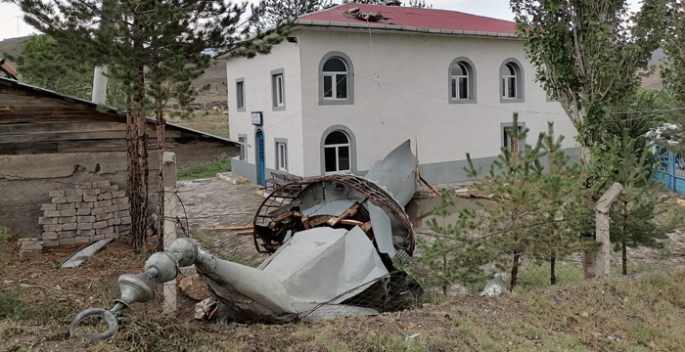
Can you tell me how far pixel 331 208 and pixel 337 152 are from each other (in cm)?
773

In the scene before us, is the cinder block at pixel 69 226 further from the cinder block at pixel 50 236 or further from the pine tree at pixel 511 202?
the pine tree at pixel 511 202

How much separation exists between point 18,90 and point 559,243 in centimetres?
912

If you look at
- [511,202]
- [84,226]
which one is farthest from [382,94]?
[511,202]

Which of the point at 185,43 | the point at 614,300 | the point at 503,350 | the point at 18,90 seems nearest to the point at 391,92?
the point at 185,43

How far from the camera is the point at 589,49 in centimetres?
1172

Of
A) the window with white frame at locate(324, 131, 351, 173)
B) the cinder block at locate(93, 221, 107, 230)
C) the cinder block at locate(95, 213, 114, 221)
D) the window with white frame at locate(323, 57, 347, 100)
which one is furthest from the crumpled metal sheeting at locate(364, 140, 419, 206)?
the cinder block at locate(93, 221, 107, 230)

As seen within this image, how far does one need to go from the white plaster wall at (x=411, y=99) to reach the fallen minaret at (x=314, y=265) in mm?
6489

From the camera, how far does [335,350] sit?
4.19 m

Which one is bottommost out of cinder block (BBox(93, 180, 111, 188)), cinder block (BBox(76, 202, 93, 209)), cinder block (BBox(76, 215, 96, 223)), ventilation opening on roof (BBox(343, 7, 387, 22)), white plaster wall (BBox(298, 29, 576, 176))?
cinder block (BBox(76, 215, 96, 223))

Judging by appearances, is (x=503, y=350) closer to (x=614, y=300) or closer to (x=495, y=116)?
(x=614, y=300)

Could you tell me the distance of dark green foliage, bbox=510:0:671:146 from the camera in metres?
11.4

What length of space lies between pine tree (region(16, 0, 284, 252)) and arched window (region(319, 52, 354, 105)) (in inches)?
302

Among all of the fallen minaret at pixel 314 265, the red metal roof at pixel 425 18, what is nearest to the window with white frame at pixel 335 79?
the red metal roof at pixel 425 18

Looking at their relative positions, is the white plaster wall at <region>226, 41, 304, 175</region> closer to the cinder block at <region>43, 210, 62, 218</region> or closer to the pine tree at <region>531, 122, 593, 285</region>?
the cinder block at <region>43, 210, 62, 218</region>
